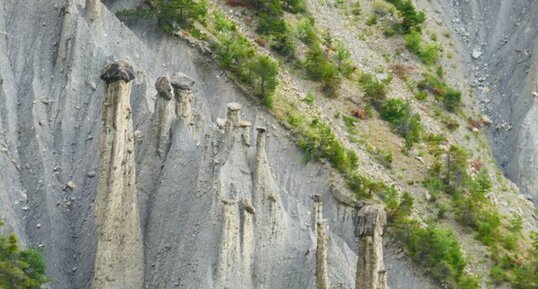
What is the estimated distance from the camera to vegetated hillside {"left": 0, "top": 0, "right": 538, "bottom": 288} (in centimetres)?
4131

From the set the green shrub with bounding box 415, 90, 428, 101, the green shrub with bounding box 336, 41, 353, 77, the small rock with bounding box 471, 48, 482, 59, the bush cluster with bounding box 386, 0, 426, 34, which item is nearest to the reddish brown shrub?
the green shrub with bounding box 336, 41, 353, 77

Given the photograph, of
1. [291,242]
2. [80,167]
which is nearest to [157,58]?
[80,167]

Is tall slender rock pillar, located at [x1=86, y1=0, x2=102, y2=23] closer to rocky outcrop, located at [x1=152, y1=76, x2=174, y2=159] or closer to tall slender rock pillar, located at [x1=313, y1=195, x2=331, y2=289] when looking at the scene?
rocky outcrop, located at [x1=152, y1=76, x2=174, y2=159]

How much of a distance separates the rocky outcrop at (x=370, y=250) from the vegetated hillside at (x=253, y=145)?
440 cm

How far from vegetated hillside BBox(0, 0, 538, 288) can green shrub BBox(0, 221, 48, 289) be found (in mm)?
2418

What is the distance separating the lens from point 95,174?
145 ft

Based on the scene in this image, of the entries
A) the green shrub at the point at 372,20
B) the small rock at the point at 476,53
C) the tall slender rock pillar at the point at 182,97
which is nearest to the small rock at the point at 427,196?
the green shrub at the point at 372,20

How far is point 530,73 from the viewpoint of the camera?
6875 cm

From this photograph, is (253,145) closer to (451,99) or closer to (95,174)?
(95,174)

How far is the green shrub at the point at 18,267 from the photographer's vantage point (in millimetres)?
37688

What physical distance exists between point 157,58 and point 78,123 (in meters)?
9.15

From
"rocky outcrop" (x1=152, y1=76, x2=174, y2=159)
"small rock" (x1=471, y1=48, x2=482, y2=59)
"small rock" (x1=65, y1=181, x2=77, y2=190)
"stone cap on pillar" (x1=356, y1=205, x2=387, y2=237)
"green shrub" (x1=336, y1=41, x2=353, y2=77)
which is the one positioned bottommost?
Answer: "stone cap on pillar" (x1=356, y1=205, x2=387, y2=237)

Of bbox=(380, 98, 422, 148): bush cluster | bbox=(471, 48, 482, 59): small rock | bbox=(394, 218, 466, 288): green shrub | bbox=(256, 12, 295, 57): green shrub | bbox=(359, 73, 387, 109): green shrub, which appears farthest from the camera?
bbox=(471, 48, 482, 59): small rock

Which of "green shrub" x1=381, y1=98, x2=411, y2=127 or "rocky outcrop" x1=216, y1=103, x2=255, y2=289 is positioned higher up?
"green shrub" x1=381, y1=98, x2=411, y2=127
